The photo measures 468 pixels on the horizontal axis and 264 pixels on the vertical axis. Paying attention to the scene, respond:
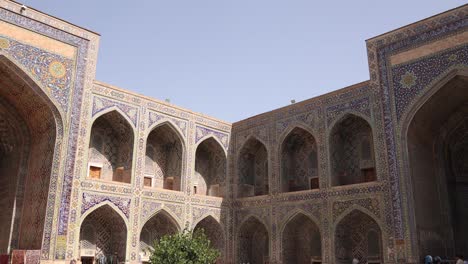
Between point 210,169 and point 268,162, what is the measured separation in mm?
2859

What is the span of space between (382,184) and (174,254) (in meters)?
6.56

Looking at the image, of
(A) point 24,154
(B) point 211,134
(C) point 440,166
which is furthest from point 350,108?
(A) point 24,154

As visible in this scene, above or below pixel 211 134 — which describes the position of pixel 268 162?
below

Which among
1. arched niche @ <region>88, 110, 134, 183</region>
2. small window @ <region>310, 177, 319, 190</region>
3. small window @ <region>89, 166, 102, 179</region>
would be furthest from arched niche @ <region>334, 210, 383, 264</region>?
small window @ <region>89, 166, 102, 179</region>

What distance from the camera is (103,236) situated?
14.8m

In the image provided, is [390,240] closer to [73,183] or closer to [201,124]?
[201,124]

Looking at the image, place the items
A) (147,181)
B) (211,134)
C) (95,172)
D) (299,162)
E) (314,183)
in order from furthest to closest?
1. (211,134)
2. (299,162)
3. (147,181)
4. (314,183)
5. (95,172)

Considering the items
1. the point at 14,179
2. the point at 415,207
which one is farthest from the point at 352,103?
the point at 14,179

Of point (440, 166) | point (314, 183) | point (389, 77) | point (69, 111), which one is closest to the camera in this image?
point (69, 111)

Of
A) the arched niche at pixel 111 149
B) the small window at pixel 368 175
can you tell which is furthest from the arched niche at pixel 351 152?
the arched niche at pixel 111 149

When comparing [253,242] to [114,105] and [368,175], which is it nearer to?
[368,175]

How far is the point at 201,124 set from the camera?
57.2ft

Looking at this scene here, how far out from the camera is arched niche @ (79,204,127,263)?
1427 cm

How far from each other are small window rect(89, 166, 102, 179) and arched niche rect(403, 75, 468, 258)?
10.2m
